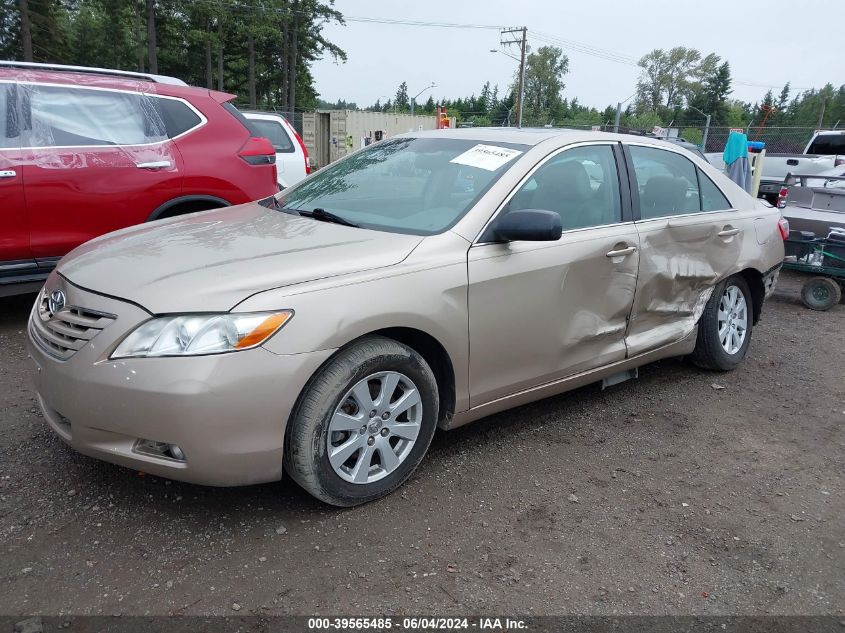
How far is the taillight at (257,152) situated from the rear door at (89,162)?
601mm

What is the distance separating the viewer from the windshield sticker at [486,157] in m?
3.42

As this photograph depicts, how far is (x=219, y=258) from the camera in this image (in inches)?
107

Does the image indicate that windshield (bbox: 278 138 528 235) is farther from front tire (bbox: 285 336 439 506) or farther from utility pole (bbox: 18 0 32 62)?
utility pole (bbox: 18 0 32 62)

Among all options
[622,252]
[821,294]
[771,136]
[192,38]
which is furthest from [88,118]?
[192,38]

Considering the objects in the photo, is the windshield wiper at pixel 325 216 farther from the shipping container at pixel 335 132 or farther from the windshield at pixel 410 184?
the shipping container at pixel 335 132

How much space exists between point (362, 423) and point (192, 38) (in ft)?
159

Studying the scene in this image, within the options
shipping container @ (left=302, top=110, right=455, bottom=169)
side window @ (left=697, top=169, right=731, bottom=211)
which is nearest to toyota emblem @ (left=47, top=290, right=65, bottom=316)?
side window @ (left=697, top=169, right=731, bottom=211)

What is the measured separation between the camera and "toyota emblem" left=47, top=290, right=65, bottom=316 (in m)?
2.71

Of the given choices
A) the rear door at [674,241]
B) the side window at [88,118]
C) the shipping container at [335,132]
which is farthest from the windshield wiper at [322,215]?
the shipping container at [335,132]

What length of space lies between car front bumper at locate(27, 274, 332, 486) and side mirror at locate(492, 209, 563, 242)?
106 cm

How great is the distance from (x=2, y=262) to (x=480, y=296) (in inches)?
146

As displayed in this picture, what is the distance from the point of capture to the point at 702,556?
8.85 ft

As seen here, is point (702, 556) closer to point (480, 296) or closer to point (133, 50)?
point (480, 296)

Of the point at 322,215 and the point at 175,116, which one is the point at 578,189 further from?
the point at 175,116
